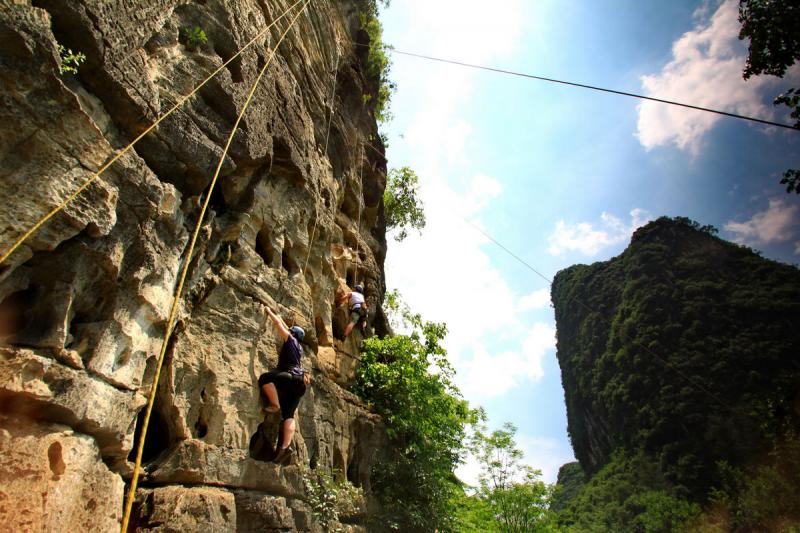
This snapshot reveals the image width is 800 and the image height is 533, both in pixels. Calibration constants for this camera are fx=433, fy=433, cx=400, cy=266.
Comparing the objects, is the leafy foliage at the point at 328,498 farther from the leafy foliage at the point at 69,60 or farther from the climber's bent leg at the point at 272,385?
the leafy foliage at the point at 69,60

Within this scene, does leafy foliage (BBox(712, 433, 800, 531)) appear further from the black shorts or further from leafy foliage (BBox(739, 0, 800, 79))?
the black shorts

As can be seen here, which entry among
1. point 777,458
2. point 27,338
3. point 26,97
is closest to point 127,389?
point 27,338

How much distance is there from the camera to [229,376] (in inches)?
231

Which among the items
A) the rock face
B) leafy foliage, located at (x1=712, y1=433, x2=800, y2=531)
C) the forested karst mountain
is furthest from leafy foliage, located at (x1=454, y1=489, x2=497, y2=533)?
leafy foliage, located at (x1=712, y1=433, x2=800, y2=531)

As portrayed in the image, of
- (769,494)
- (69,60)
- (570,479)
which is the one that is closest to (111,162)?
(69,60)

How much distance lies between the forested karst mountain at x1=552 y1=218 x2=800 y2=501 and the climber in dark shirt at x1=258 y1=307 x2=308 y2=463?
29850 millimetres

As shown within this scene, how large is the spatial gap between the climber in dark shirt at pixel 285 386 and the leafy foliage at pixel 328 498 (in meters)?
Answer: 0.72

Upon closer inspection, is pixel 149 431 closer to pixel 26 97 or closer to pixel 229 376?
pixel 229 376

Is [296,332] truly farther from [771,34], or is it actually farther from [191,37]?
Answer: [771,34]

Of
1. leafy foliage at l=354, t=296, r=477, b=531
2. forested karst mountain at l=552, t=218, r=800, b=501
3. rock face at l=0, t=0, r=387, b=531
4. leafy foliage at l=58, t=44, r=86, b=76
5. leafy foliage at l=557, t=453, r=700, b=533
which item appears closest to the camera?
rock face at l=0, t=0, r=387, b=531

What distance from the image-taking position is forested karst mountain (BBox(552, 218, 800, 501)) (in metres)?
38.8

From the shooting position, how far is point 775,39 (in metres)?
12.2

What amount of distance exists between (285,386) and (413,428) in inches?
197

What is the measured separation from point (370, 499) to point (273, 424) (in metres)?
3.51
